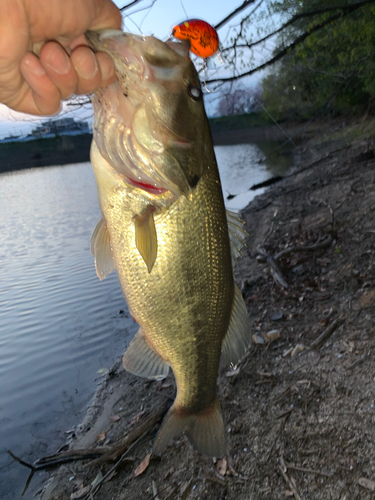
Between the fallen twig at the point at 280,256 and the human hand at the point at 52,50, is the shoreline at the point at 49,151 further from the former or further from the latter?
the human hand at the point at 52,50

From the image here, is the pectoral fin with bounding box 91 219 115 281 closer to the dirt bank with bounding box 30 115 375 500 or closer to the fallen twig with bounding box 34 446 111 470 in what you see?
the dirt bank with bounding box 30 115 375 500

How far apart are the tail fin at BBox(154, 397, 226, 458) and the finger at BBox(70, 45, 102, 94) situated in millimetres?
1976

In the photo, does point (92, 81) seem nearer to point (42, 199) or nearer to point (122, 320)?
point (122, 320)

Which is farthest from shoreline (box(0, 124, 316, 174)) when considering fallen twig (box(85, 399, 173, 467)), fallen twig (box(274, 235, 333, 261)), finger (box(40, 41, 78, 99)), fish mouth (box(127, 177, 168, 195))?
finger (box(40, 41, 78, 99))

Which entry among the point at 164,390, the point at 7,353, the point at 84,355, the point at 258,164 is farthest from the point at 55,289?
the point at 258,164

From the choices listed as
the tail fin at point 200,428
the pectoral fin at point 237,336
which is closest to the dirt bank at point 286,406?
the tail fin at point 200,428

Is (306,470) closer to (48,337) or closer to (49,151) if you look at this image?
(48,337)

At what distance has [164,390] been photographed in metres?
4.05

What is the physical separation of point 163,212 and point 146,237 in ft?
0.54

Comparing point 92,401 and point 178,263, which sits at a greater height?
point 178,263

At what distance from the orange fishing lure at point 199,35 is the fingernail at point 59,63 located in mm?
859

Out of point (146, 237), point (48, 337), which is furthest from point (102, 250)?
point (48, 337)

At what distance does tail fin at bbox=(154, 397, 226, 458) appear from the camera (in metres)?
2.24

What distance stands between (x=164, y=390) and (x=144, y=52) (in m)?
3.67
